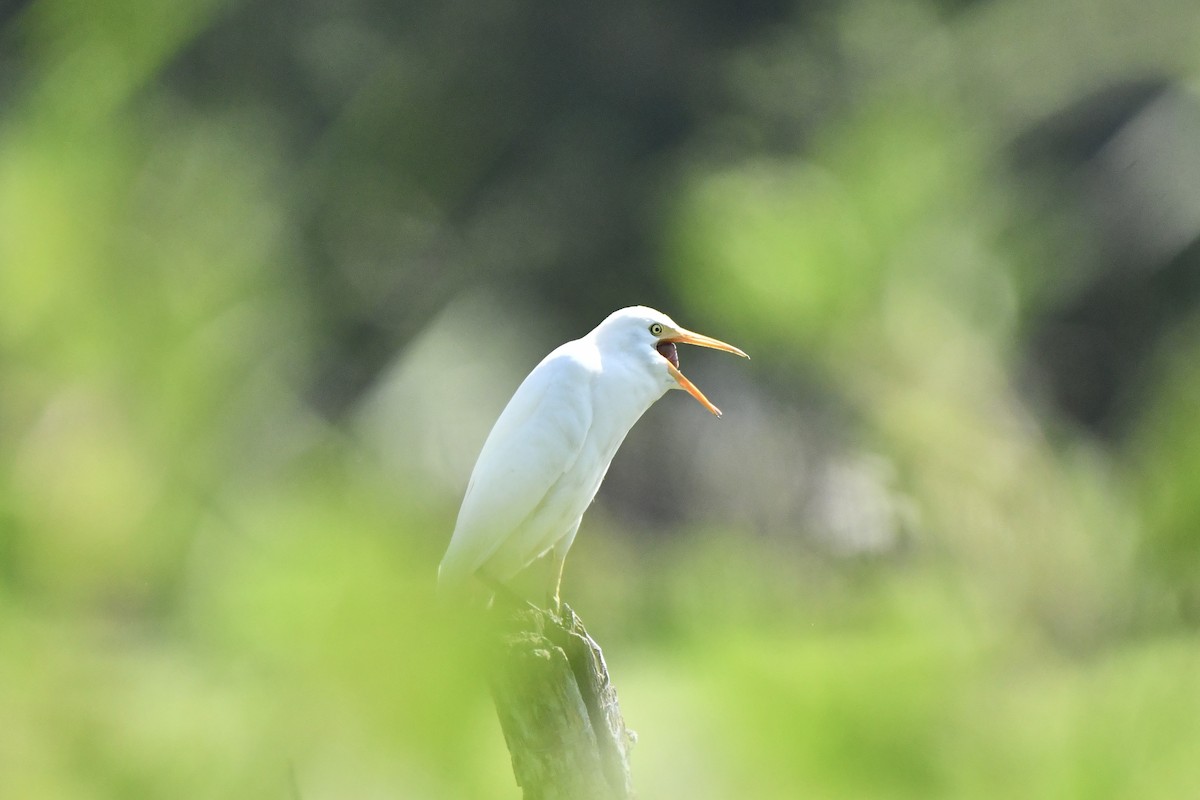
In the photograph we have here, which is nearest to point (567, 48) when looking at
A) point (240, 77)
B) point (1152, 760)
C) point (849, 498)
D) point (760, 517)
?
point (240, 77)

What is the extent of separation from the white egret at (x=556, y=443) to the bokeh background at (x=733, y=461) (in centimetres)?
23

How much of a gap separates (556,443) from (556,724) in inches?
21.2

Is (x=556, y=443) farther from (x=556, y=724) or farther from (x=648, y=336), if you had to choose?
(x=556, y=724)

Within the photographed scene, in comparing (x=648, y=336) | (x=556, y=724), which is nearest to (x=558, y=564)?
(x=648, y=336)

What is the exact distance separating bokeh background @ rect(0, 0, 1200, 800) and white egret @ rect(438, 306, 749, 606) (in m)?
0.23

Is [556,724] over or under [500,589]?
under

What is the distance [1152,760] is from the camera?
95 centimetres

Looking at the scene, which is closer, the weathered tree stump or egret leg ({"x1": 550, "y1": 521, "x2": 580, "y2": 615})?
the weathered tree stump

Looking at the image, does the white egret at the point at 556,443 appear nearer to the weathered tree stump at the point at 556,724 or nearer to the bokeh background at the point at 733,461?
the bokeh background at the point at 733,461

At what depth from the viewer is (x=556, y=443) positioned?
186cm

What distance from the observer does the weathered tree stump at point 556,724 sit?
54.3 inches

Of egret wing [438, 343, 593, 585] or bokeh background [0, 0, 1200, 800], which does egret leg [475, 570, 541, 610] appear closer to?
egret wing [438, 343, 593, 585]

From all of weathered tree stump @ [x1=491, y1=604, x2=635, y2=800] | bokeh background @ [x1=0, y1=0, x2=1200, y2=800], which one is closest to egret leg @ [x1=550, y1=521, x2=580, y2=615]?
bokeh background @ [x1=0, y1=0, x2=1200, y2=800]

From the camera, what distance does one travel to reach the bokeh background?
2.80ft
